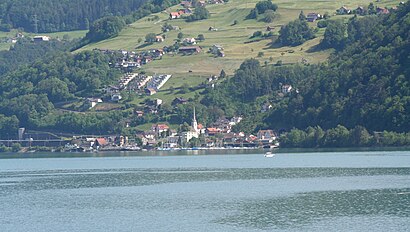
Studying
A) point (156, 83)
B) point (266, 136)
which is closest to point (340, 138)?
point (266, 136)

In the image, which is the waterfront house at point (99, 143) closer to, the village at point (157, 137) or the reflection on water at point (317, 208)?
the village at point (157, 137)

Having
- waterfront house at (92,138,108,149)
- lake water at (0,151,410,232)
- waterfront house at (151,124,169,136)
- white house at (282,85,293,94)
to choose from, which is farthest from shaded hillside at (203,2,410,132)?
lake water at (0,151,410,232)

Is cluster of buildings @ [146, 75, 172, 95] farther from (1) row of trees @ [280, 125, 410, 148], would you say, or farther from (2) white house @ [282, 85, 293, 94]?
(1) row of trees @ [280, 125, 410, 148]

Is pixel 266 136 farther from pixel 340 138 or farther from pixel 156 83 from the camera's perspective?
pixel 156 83

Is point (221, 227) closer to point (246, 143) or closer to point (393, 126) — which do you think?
point (393, 126)

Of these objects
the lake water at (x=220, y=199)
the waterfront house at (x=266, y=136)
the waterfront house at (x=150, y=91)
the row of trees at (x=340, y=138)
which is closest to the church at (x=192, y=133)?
the waterfront house at (x=150, y=91)

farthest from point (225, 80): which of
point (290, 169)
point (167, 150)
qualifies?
point (290, 169)

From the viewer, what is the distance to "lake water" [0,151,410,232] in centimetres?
5325

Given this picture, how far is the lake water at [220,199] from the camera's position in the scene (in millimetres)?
53250

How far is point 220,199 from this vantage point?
213 feet

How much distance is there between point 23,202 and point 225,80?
115m

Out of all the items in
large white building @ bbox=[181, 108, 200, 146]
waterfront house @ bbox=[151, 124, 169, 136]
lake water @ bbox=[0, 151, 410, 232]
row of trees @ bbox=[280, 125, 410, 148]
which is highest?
lake water @ bbox=[0, 151, 410, 232]

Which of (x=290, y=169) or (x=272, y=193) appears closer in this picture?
(x=272, y=193)

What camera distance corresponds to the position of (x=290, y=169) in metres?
92.2
